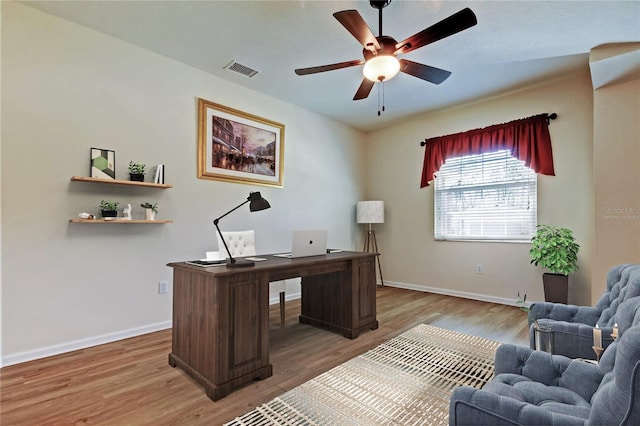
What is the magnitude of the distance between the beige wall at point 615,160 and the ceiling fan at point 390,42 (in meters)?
1.87

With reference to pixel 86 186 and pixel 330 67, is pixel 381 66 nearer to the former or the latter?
pixel 330 67

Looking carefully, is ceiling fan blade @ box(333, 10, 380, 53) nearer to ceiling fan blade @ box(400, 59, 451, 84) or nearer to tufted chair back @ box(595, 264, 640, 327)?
ceiling fan blade @ box(400, 59, 451, 84)

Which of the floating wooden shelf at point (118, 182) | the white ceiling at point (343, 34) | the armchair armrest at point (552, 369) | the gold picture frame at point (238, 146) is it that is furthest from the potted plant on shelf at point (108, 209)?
the armchair armrest at point (552, 369)

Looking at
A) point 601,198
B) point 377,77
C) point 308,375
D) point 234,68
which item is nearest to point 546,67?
point 601,198

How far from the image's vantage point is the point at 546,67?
11.4 feet

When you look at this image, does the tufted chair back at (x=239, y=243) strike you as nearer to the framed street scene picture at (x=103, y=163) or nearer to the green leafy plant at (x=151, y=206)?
the green leafy plant at (x=151, y=206)

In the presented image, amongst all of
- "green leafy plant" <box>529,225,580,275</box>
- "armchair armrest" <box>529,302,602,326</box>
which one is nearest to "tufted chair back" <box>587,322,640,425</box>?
"armchair armrest" <box>529,302,602,326</box>

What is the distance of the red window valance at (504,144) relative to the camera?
3.90 metres

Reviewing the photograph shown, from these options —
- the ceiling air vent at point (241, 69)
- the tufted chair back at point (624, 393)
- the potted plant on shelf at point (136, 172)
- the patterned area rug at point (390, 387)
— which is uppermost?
the ceiling air vent at point (241, 69)

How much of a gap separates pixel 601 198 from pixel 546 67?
159 centimetres

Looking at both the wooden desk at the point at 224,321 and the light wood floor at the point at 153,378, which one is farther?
the wooden desk at the point at 224,321

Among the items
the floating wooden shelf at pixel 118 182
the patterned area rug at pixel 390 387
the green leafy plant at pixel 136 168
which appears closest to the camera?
the patterned area rug at pixel 390 387

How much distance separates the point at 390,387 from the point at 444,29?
238cm

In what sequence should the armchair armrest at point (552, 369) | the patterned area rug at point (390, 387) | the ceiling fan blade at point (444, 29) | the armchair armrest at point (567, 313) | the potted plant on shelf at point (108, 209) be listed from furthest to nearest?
1. the potted plant on shelf at point (108, 209)
2. the armchair armrest at point (567, 313)
3. the ceiling fan blade at point (444, 29)
4. the patterned area rug at point (390, 387)
5. the armchair armrest at point (552, 369)
